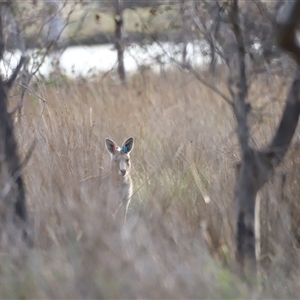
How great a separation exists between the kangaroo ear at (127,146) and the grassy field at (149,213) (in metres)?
0.12

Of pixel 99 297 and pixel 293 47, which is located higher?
pixel 293 47

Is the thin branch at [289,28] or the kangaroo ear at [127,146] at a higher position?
the thin branch at [289,28]

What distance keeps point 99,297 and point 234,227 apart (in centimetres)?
111

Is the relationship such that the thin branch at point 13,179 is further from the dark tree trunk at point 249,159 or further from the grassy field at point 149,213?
the dark tree trunk at point 249,159

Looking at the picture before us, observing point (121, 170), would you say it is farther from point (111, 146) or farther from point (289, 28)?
A: point (289, 28)

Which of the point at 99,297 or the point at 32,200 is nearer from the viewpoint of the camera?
the point at 99,297

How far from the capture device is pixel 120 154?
22.7 feet

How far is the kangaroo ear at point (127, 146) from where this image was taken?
6980 mm

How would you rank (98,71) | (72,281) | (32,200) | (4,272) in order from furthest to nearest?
(98,71) < (32,200) < (4,272) < (72,281)

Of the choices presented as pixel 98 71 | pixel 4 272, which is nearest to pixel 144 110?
pixel 98 71

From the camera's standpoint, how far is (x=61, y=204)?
472cm

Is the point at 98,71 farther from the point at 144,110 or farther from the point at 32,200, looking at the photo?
the point at 32,200

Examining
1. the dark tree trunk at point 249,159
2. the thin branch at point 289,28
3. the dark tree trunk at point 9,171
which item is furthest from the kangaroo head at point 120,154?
the thin branch at point 289,28

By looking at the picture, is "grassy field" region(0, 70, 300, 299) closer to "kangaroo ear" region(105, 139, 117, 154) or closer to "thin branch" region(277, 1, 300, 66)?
"kangaroo ear" region(105, 139, 117, 154)
